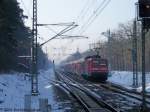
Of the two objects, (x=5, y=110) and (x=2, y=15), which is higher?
(x=2, y=15)

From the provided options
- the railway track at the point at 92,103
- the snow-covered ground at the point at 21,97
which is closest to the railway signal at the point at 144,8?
the railway track at the point at 92,103

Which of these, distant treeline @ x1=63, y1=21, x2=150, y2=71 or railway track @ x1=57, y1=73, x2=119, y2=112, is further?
distant treeline @ x1=63, y1=21, x2=150, y2=71

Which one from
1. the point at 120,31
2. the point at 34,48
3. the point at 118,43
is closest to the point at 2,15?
the point at 34,48

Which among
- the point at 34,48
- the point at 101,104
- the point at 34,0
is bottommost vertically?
the point at 101,104

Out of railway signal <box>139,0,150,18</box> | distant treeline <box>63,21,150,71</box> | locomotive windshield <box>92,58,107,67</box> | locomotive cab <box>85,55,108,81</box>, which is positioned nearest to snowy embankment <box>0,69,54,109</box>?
railway signal <box>139,0,150,18</box>

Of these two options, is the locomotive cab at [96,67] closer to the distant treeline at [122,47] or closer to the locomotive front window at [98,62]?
the locomotive front window at [98,62]

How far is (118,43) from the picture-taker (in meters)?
103

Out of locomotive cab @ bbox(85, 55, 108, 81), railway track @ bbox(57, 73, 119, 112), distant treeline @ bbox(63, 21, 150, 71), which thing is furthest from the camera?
distant treeline @ bbox(63, 21, 150, 71)

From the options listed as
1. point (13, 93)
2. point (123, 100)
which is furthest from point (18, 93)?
point (123, 100)

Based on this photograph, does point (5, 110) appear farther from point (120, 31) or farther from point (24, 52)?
point (120, 31)

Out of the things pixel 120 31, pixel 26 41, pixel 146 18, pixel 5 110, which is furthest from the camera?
pixel 120 31

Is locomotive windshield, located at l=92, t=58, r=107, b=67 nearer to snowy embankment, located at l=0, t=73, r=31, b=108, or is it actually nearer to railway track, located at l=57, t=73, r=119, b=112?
snowy embankment, located at l=0, t=73, r=31, b=108

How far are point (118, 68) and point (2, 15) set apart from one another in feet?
231

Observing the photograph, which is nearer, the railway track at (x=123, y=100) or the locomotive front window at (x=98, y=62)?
the railway track at (x=123, y=100)
